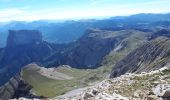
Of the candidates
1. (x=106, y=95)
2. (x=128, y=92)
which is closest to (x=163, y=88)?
(x=128, y=92)

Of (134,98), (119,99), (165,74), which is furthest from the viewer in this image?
(165,74)

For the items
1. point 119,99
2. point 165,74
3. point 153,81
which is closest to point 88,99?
point 119,99

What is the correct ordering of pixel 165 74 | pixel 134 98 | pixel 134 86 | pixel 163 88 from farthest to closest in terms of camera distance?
pixel 165 74 < pixel 134 86 < pixel 163 88 < pixel 134 98

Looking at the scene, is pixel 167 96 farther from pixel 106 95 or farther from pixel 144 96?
pixel 106 95

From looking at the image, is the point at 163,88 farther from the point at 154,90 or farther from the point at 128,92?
the point at 128,92

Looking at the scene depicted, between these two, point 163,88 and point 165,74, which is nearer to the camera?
point 163,88

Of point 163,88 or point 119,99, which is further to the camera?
point 163,88

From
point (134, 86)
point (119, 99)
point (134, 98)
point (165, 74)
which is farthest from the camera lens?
point (165, 74)

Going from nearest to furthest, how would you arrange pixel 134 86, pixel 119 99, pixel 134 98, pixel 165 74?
pixel 119 99 → pixel 134 98 → pixel 134 86 → pixel 165 74
